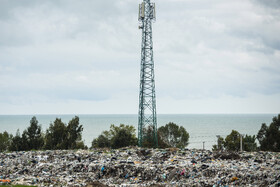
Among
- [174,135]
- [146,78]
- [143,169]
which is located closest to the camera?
[143,169]

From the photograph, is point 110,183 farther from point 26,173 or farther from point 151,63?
point 151,63

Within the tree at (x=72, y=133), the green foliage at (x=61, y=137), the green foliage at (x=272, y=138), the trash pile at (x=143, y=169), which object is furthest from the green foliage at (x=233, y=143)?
the green foliage at (x=61, y=137)

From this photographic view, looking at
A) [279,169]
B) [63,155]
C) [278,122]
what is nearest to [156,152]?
[63,155]

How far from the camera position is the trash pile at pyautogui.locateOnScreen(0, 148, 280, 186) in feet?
39.4

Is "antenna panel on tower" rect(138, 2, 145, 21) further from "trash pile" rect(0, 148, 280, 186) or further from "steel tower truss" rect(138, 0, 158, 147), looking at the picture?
"trash pile" rect(0, 148, 280, 186)

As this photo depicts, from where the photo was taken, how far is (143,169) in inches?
551

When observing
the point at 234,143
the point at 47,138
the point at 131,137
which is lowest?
the point at 234,143

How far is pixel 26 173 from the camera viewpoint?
47.5 ft

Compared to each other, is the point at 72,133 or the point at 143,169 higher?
the point at 72,133

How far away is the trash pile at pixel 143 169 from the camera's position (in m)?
12.0

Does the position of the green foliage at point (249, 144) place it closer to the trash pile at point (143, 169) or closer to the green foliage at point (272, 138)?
the green foliage at point (272, 138)

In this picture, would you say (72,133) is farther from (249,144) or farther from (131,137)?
(249,144)

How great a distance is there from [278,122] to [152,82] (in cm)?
1579

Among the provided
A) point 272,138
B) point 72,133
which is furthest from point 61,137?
point 272,138
